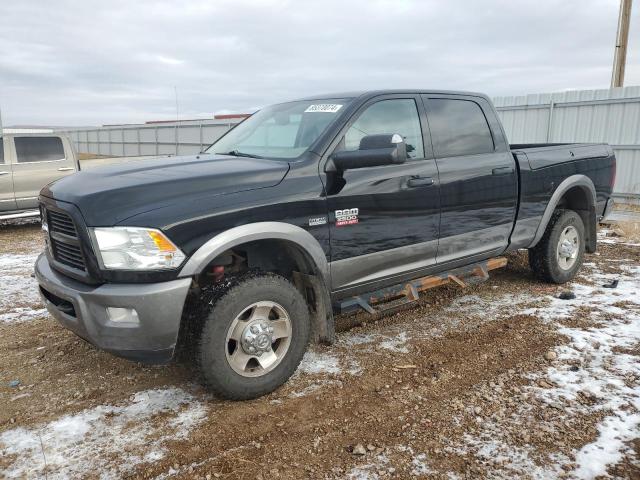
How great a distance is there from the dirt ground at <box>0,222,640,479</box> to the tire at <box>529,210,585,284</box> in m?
0.96

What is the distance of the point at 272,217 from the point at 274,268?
57cm

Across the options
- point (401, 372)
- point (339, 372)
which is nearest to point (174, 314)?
point (339, 372)

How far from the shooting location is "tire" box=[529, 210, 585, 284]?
5.43 metres

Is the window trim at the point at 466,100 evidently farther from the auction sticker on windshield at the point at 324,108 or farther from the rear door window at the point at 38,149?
the rear door window at the point at 38,149

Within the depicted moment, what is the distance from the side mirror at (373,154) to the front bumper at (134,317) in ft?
4.26

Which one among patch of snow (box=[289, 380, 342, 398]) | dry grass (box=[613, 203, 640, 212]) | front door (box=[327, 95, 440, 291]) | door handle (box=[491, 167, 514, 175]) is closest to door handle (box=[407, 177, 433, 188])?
front door (box=[327, 95, 440, 291])

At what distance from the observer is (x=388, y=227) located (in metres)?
3.77

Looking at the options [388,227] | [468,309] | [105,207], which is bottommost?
[468,309]

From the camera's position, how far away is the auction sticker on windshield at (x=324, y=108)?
3811 mm

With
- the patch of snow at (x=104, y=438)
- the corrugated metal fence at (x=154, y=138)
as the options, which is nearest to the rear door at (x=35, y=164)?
the patch of snow at (x=104, y=438)

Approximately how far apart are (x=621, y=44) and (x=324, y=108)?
14.1 metres

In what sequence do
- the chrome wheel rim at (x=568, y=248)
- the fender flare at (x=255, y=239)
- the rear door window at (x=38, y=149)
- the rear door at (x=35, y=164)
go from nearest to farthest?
the fender flare at (x=255, y=239), the chrome wheel rim at (x=568, y=248), the rear door at (x=35, y=164), the rear door window at (x=38, y=149)

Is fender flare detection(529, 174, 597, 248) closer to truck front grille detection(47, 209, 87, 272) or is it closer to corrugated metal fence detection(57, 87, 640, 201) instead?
truck front grille detection(47, 209, 87, 272)

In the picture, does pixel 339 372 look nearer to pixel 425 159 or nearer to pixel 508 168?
pixel 425 159
